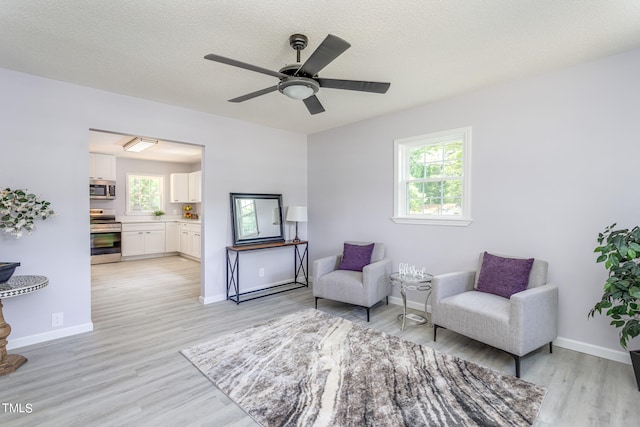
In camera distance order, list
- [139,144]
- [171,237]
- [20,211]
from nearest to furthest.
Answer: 1. [20,211]
2. [139,144]
3. [171,237]

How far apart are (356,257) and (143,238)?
5.83 meters

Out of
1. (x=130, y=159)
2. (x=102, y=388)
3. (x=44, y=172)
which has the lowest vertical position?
(x=102, y=388)

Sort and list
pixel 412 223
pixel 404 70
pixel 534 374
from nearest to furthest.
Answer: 1. pixel 534 374
2. pixel 404 70
3. pixel 412 223

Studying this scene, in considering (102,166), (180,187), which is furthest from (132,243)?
(102,166)

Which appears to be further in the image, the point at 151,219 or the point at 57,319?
the point at 151,219

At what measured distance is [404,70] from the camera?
2.89m

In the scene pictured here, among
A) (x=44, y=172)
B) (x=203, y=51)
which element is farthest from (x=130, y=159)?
(x=203, y=51)

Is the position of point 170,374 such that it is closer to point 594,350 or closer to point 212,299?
point 212,299

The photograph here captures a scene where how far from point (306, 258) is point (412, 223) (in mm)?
2152

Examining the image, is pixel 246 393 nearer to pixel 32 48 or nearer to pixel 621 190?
pixel 32 48

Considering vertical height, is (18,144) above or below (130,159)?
below

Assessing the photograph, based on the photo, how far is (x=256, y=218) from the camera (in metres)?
4.75

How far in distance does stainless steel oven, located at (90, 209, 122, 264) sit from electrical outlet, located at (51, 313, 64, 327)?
4237mm

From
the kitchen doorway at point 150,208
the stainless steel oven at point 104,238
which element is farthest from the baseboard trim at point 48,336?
the stainless steel oven at point 104,238
